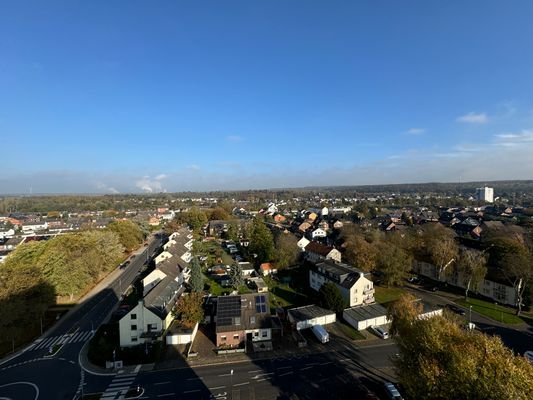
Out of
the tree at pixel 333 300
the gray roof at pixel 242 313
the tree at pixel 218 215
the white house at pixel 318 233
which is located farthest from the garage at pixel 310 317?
the tree at pixel 218 215

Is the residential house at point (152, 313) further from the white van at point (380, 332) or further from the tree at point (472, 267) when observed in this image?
the tree at point (472, 267)

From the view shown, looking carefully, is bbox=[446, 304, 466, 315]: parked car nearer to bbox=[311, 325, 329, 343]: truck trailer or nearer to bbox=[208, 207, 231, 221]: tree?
bbox=[311, 325, 329, 343]: truck trailer

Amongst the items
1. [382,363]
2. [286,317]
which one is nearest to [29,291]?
[286,317]

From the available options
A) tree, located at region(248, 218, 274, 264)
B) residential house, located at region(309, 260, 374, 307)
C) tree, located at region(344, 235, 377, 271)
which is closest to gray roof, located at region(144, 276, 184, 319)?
residential house, located at region(309, 260, 374, 307)

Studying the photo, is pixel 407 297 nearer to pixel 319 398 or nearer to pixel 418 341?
pixel 418 341

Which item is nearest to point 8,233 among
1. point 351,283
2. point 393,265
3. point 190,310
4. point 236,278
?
point 236,278

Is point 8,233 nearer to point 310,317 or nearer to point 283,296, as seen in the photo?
point 283,296
